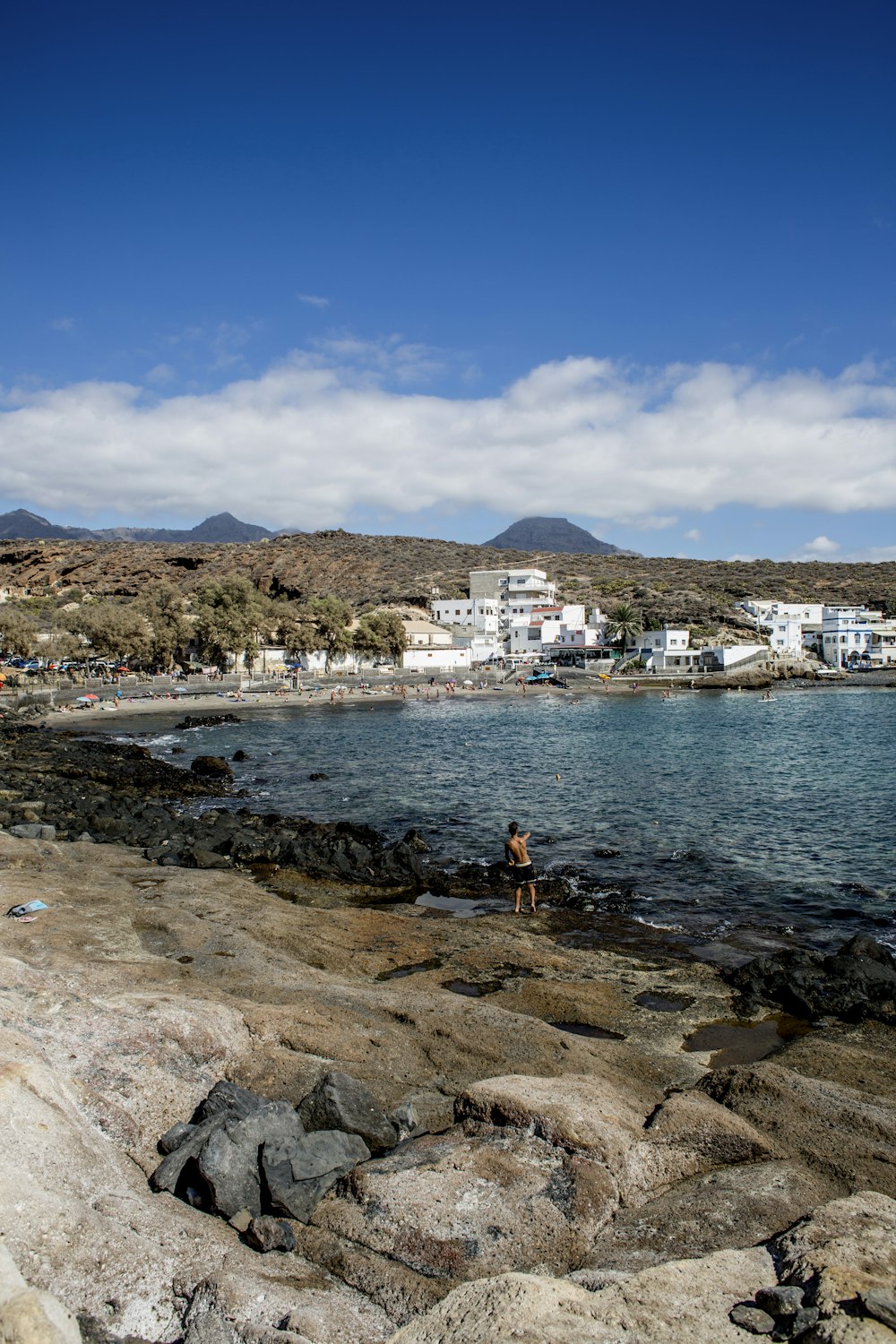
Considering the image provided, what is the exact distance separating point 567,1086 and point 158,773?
32.2 meters

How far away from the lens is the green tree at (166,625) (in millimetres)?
89625

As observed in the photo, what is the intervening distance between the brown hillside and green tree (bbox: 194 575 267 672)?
44.2 metres

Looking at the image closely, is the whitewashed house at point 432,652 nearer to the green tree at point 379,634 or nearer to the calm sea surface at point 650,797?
the green tree at point 379,634

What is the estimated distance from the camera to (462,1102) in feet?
25.1

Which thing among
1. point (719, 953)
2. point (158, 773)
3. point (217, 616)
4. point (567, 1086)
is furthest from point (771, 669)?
point (567, 1086)

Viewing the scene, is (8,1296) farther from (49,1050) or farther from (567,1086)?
(567,1086)

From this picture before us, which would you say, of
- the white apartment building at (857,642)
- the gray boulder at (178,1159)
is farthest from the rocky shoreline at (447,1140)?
the white apartment building at (857,642)

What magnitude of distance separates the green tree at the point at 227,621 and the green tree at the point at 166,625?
1913 millimetres

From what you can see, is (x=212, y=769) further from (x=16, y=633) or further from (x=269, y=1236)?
(x=16, y=633)

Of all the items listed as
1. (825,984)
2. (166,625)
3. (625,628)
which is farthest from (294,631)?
(825,984)

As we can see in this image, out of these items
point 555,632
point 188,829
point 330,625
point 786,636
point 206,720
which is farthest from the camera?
point 555,632

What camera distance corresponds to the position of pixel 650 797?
32.5 metres

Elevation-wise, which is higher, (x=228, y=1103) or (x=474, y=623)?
(x=474, y=623)

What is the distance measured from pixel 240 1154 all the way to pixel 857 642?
116m
